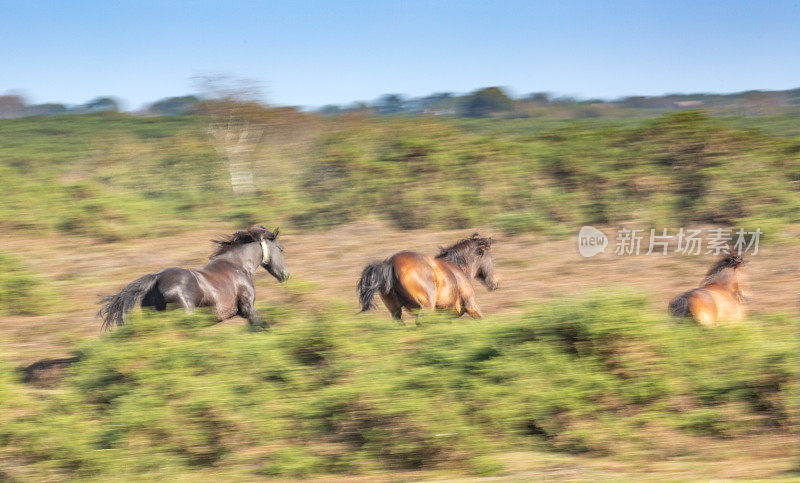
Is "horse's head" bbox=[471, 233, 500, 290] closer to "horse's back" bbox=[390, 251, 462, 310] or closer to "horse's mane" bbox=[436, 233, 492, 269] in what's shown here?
"horse's mane" bbox=[436, 233, 492, 269]

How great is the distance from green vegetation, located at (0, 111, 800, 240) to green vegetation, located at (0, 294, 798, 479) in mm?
9199

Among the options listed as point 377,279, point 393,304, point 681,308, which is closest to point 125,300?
point 377,279

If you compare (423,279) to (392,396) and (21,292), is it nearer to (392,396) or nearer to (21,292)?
(392,396)

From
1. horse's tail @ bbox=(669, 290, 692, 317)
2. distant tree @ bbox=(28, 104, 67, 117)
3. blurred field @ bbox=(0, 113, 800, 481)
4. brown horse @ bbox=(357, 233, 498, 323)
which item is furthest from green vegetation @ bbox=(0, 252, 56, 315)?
distant tree @ bbox=(28, 104, 67, 117)

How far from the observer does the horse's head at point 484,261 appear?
8.53m

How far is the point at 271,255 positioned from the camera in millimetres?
8016

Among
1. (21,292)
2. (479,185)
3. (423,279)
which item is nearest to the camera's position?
(423,279)

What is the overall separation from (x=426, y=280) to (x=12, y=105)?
4851 centimetres

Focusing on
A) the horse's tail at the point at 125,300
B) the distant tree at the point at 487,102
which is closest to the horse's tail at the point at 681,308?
the horse's tail at the point at 125,300

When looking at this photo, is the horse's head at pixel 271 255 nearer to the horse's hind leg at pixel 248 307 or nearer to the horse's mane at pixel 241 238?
the horse's mane at pixel 241 238

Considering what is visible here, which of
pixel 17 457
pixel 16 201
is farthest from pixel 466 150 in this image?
pixel 17 457

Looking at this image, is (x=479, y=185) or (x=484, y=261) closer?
(x=484, y=261)

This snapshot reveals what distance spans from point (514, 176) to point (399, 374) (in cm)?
1163

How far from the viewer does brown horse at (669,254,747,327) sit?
22.1ft
